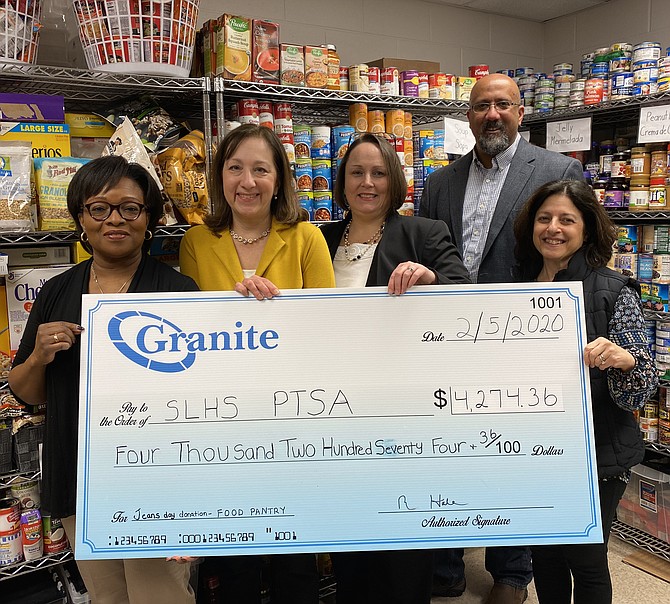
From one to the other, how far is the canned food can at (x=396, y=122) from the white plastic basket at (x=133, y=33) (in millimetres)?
964

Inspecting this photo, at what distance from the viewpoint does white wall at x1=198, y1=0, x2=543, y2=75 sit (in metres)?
3.17

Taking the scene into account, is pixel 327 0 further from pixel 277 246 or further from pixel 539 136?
pixel 277 246

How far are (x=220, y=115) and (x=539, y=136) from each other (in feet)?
7.27

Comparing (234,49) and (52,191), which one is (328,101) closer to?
(234,49)

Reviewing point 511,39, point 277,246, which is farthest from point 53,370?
point 511,39

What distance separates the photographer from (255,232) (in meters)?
1.81

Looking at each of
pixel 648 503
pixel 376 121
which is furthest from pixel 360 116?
pixel 648 503

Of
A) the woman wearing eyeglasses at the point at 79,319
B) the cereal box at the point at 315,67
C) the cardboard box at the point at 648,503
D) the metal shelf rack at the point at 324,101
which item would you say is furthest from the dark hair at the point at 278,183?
the cardboard box at the point at 648,503

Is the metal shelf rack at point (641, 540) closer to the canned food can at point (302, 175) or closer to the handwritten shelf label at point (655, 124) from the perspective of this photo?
the handwritten shelf label at point (655, 124)

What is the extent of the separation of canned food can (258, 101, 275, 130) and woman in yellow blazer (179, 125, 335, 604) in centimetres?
69

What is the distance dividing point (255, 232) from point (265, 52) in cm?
94

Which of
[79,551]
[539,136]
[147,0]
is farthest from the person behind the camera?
[539,136]

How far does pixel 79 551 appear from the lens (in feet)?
4.68

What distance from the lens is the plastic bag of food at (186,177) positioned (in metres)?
2.19
